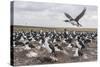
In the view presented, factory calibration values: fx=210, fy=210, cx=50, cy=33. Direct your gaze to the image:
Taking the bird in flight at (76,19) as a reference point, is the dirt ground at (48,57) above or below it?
below

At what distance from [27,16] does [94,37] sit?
90 centimetres

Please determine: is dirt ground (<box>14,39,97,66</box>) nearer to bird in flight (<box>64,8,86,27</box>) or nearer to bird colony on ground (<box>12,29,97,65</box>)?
bird colony on ground (<box>12,29,97,65</box>)

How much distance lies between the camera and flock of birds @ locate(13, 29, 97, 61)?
7.52ft

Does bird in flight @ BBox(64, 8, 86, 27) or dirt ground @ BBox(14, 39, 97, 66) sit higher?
bird in flight @ BBox(64, 8, 86, 27)

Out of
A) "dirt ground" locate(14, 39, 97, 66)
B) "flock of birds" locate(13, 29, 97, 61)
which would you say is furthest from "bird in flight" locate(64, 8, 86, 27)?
"dirt ground" locate(14, 39, 97, 66)

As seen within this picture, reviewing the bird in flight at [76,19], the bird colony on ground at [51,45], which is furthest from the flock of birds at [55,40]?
the bird in flight at [76,19]

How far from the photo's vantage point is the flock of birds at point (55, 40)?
2291 millimetres

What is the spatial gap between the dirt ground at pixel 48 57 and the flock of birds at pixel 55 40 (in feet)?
0.12

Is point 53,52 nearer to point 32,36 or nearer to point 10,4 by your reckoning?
point 32,36

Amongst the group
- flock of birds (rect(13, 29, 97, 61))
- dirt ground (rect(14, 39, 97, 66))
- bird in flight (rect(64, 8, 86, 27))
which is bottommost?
dirt ground (rect(14, 39, 97, 66))

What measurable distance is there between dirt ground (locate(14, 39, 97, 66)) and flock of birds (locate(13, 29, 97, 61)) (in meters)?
0.04

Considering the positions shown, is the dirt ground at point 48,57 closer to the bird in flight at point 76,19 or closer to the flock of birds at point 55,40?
the flock of birds at point 55,40

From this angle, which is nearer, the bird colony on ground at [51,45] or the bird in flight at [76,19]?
the bird colony on ground at [51,45]
